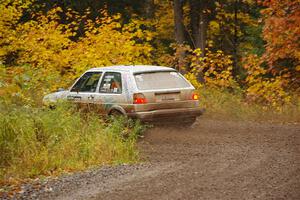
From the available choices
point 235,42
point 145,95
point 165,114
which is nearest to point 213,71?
point 165,114

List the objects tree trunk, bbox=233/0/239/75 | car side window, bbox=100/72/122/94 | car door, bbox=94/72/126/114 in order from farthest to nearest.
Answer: tree trunk, bbox=233/0/239/75, car side window, bbox=100/72/122/94, car door, bbox=94/72/126/114

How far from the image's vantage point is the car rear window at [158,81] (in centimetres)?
1446

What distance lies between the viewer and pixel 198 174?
32.4 ft

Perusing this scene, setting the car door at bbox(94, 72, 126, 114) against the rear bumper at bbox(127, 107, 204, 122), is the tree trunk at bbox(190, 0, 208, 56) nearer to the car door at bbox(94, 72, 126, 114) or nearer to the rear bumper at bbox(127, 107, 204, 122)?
the car door at bbox(94, 72, 126, 114)

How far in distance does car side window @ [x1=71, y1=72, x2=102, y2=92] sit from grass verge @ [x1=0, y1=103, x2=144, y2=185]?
122 inches

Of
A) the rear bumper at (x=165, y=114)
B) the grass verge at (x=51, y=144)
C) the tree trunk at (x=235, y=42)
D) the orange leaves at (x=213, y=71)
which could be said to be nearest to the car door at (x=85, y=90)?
the rear bumper at (x=165, y=114)

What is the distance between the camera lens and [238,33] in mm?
35719

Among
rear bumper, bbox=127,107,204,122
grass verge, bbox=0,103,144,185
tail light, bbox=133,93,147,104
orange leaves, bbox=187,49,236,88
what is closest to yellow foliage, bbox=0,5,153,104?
orange leaves, bbox=187,49,236,88

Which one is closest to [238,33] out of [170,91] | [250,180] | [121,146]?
[170,91]

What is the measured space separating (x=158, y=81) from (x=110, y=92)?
1.24 metres

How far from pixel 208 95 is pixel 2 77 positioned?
41.8 feet

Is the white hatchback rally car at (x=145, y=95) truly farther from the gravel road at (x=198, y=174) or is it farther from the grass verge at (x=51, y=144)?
the grass verge at (x=51, y=144)

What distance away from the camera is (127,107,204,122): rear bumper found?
14.1 m

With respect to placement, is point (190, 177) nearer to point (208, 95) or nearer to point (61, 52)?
point (208, 95)
